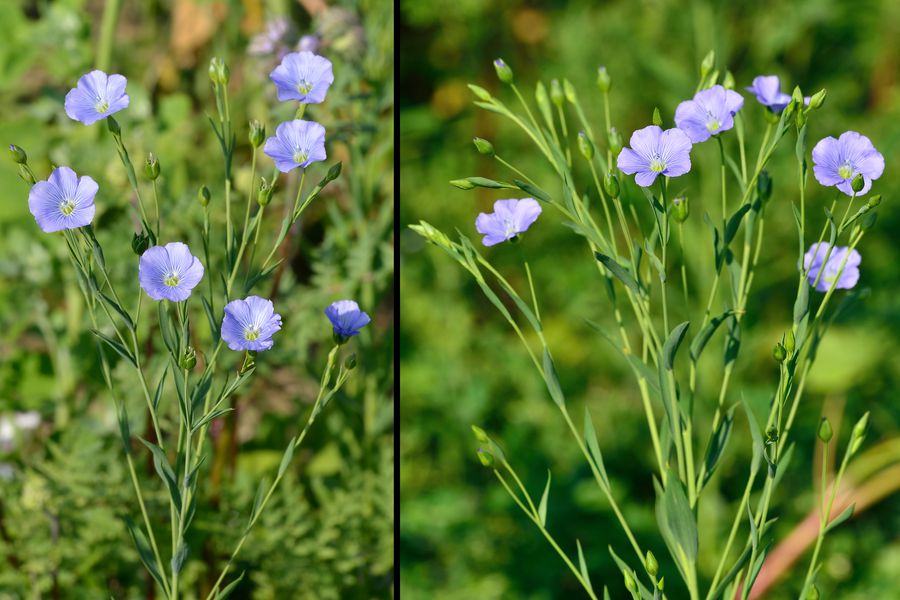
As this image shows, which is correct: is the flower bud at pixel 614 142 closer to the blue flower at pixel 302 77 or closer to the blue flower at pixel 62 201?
the blue flower at pixel 302 77

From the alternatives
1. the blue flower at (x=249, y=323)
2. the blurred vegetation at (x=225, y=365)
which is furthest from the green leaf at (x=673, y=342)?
the blurred vegetation at (x=225, y=365)

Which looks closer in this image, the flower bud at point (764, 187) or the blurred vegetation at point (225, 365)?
the flower bud at point (764, 187)

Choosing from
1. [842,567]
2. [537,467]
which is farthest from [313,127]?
[842,567]

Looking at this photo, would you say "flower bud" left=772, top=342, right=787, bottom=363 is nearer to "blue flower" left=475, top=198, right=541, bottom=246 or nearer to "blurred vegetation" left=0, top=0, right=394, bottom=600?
"blue flower" left=475, top=198, right=541, bottom=246

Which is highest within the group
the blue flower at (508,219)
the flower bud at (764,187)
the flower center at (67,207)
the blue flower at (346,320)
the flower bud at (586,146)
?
the flower bud at (586,146)

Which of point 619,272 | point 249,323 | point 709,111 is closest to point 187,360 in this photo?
point 249,323

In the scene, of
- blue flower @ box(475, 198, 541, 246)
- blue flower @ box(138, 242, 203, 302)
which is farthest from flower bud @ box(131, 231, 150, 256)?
blue flower @ box(475, 198, 541, 246)

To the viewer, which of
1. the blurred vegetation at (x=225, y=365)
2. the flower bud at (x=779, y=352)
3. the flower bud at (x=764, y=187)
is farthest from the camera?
the blurred vegetation at (x=225, y=365)
